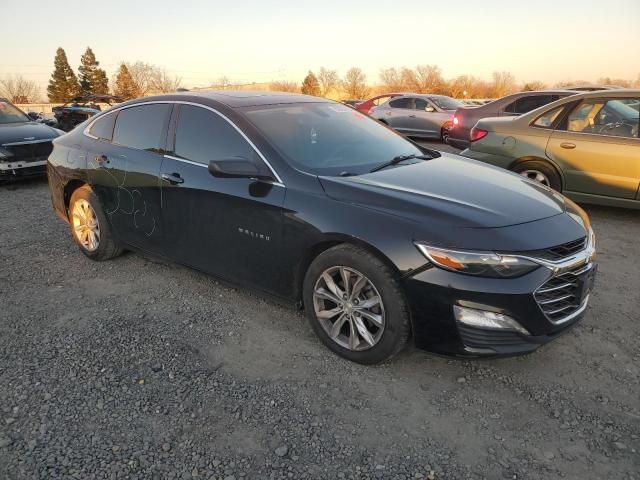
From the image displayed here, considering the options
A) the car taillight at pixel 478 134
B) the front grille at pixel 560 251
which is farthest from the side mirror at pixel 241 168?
the car taillight at pixel 478 134

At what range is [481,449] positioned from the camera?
2354 millimetres

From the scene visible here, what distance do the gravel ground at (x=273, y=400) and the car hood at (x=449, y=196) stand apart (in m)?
0.89

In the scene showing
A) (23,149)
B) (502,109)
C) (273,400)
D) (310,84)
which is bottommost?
(273,400)

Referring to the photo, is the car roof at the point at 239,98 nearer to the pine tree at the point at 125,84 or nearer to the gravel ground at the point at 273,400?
the gravel ground at the point at 273,400

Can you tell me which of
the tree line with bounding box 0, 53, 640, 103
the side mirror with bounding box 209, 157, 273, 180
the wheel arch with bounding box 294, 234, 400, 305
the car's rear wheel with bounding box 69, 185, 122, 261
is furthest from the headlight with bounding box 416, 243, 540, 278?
the tree line with bounding box 0, 53, 640, 103

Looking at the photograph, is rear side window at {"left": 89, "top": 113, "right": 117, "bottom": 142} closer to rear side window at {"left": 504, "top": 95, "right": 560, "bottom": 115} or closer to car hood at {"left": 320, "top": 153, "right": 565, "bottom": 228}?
car hood at {"left": 320, "top": 153, "right": 565, "bottom": 228}

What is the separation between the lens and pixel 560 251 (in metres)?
2.75

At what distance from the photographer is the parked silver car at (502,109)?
919cm

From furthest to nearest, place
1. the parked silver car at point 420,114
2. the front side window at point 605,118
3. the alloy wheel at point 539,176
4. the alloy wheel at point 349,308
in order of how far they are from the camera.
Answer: the parked silver car at point 420,114, the alloy wheel at point 539,176, the front side window at point 605,118, the alloy wheel at point 349,308

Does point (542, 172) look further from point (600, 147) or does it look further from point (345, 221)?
point (345, 221)

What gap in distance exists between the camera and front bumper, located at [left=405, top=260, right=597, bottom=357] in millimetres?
2547

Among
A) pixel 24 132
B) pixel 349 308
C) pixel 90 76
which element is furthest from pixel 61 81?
pixel 349 308

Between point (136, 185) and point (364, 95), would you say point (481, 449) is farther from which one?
point (364, 95)

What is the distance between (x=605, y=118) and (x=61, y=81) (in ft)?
213
